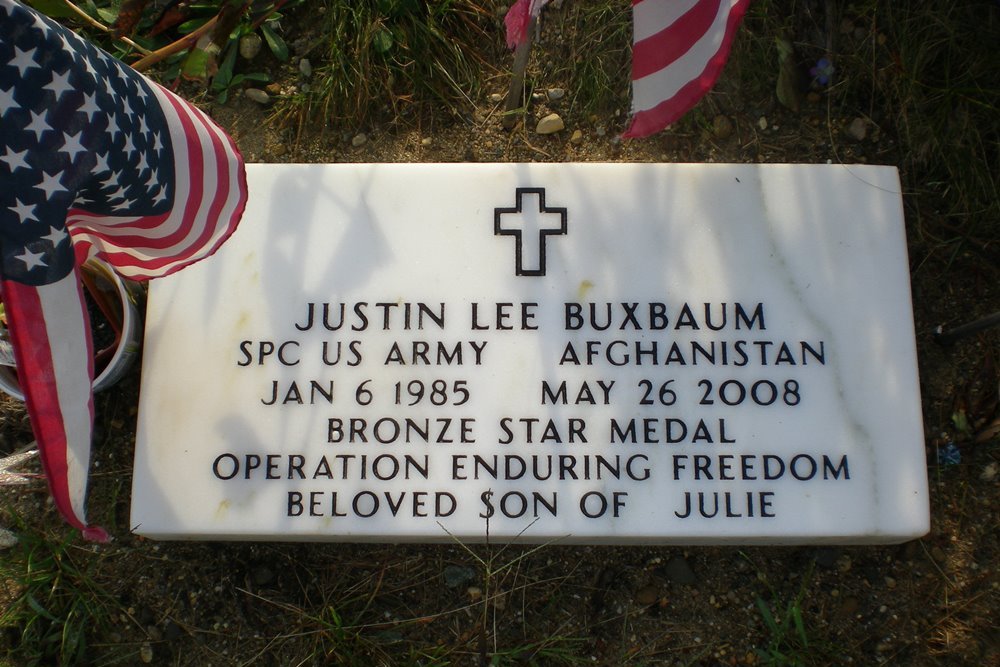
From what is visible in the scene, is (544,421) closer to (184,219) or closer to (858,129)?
(184,219)

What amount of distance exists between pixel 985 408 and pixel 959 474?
0.25 m

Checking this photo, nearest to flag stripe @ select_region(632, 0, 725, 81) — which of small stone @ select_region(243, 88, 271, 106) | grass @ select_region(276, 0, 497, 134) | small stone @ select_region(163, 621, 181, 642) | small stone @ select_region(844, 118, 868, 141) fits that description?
grass @ select_region(276, 0, 497, 134)

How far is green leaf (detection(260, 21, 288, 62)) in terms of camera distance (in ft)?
9.40

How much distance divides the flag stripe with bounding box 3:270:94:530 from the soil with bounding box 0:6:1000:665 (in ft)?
2.75

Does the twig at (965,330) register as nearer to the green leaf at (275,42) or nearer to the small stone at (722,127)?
the small stone at (722,127)

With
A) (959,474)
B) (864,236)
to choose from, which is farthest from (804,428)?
(959,474)

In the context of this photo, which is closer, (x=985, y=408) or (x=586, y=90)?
(x=985, y=408)

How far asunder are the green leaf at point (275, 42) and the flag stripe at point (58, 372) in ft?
4.84

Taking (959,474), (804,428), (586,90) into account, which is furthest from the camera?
(586,90)

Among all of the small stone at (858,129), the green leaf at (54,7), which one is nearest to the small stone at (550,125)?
the small stone at (858,129)

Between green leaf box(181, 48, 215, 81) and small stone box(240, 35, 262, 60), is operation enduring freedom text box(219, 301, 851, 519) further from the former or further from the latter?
small stone box(240, 35, 262, 60)

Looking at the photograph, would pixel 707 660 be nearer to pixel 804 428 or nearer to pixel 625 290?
pixel 804 428

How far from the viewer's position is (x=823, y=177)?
2.43 meters

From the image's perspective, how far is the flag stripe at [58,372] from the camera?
163 cm
